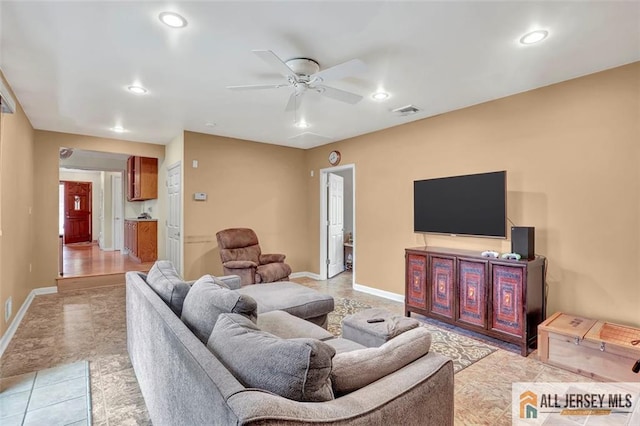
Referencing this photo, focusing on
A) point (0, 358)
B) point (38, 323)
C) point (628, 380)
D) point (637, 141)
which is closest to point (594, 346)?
point (628, 380)

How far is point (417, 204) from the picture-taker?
165 inches

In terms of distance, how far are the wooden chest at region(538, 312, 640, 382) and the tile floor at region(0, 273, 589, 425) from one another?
0.11 m

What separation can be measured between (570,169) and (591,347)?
1.59 meters

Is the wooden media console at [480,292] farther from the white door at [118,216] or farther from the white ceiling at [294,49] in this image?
A: the white door at [118,216]

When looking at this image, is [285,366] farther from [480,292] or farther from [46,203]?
[46,203]

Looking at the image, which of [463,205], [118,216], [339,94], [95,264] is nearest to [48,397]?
[339,94]

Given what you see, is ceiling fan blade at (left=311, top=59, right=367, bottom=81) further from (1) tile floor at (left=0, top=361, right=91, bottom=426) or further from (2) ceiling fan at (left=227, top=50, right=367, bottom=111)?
(1) tile floor at (left=0, top=361, right=91, bottom=426)

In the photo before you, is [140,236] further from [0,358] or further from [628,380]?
[628,380]

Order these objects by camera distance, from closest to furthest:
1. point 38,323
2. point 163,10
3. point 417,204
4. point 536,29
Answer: point 163,10 → point 536,29 → point 38,323 → point 417,204

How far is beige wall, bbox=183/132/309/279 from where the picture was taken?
5164mm

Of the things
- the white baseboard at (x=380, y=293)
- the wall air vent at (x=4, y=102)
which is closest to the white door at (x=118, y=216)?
the wall air vent at (x=4, y=102)

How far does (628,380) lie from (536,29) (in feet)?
8.49

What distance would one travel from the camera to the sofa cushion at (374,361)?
1.18 metres

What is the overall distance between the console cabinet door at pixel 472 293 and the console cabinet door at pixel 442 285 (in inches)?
3.4
